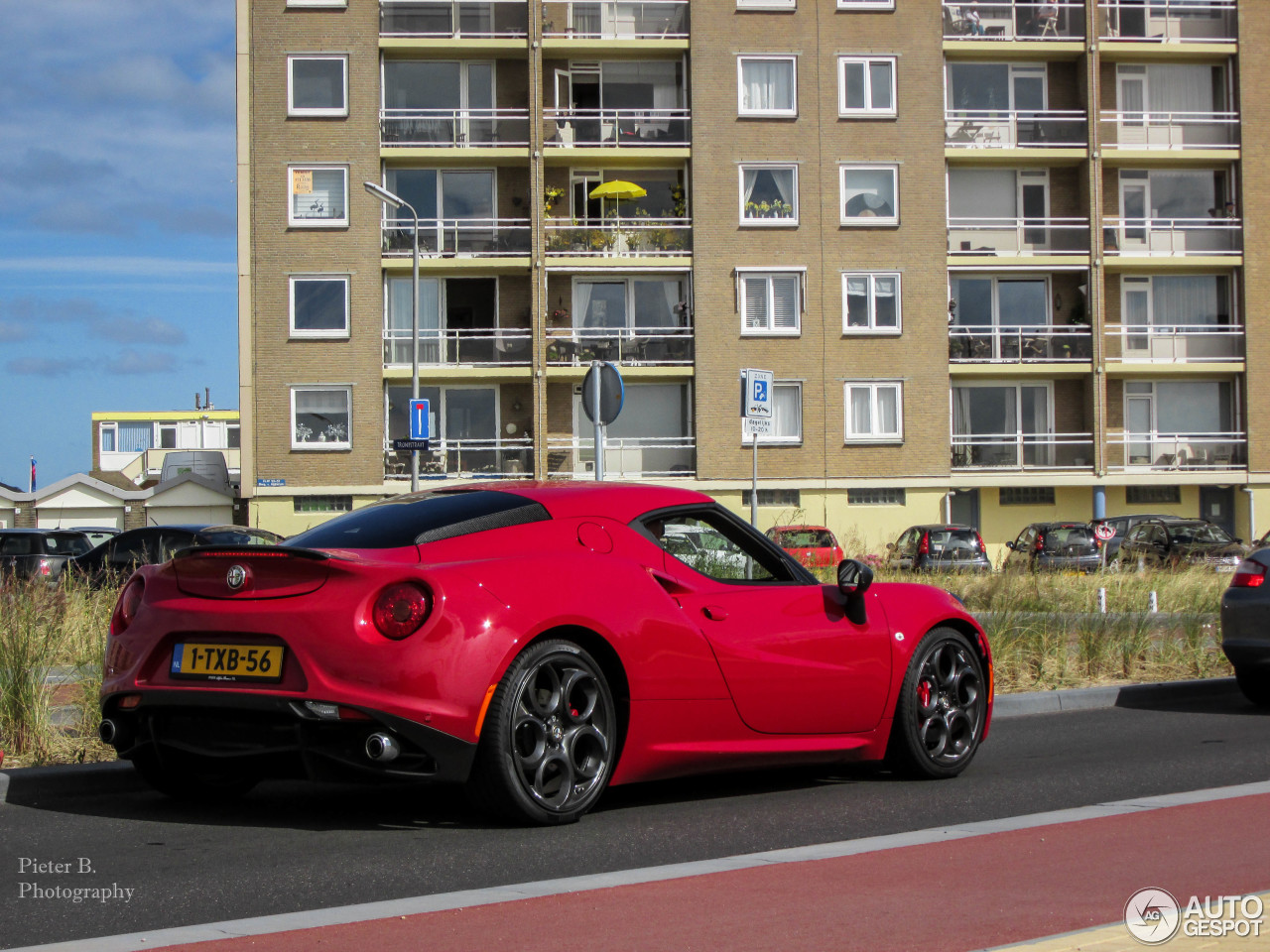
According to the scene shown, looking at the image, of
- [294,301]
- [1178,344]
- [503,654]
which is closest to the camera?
[503,654]

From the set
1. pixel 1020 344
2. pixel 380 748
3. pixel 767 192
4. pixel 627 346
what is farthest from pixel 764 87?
pixel 380 748

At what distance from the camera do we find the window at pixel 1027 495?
138ft

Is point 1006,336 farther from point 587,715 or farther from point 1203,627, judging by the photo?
point 587,715

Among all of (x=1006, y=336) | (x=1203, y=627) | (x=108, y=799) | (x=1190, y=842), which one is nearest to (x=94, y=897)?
(x=108, y=799)

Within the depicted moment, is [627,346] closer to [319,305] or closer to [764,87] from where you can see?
[764,87]

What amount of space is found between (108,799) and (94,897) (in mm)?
2230

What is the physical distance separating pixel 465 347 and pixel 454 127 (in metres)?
6.05

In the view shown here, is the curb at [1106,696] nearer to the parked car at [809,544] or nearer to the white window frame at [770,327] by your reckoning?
the parked car at [809,544]

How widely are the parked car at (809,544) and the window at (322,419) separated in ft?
54.0

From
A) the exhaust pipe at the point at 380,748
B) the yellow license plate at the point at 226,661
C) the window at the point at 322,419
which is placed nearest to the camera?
the exhaust pipe at the point at 380,748

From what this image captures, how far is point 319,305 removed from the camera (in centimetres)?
3950

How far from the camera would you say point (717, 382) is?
39.8m

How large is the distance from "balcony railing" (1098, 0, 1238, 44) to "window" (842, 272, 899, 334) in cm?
1010

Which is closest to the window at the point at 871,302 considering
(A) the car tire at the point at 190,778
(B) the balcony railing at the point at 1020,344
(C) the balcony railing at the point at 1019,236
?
(B) the balcony railing at the point at 1020,344
